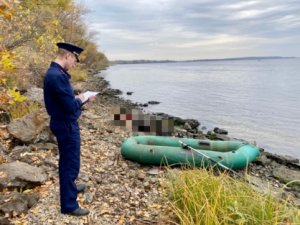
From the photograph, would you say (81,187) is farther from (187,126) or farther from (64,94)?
(187,126)

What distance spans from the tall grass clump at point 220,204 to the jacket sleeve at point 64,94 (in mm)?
1841

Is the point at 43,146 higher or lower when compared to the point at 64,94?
lower

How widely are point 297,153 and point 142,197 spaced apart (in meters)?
11.4

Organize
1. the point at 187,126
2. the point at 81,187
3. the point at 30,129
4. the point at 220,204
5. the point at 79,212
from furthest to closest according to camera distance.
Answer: the point at 187,126, the point at 30,129, the point at 81,187, the point at 79,212, the point at 220,204

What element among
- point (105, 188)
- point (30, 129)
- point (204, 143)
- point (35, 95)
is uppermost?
point (35, 95)

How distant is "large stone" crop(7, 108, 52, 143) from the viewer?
7312 millimetres

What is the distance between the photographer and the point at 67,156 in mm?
4547

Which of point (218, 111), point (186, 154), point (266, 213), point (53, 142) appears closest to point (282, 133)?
point (218, 111)

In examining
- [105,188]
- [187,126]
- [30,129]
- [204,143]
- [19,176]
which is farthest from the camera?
[187,126]

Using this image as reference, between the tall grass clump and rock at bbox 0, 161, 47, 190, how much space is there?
7.00ft

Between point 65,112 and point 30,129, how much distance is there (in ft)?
11.3

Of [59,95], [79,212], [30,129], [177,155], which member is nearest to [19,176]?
[79,212]

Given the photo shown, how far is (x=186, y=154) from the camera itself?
24.9 feet

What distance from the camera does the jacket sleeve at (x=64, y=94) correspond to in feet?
13.8
